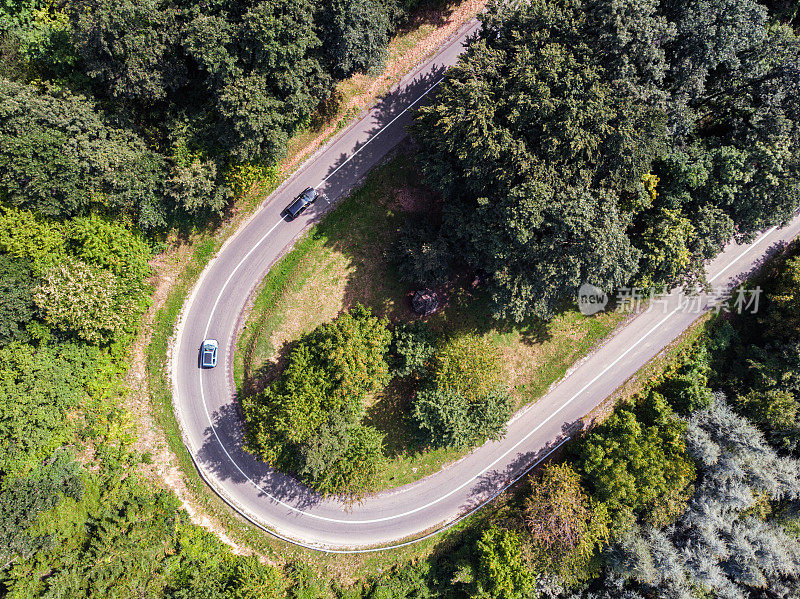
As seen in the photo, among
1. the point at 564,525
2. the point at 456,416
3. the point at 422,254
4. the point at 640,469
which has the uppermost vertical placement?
the point at 422,254

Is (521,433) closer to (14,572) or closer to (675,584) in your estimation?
(675,584)

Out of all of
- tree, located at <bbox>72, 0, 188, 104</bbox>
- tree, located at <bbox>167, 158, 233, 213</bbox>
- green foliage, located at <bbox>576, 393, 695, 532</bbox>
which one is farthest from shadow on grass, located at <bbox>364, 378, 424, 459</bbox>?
tree, located at <bbox>72, 0, 188, 104</bbox>

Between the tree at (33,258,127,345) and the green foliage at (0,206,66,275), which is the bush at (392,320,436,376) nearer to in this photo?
the tree at (33,258,127,345)

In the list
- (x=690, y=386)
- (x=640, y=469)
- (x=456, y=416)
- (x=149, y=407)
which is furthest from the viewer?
(x=149, y=407)

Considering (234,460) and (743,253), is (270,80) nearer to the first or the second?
(234,460)

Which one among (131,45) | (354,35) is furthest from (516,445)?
(131,45)

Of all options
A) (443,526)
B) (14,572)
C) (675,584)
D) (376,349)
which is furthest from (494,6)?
(14,572)
